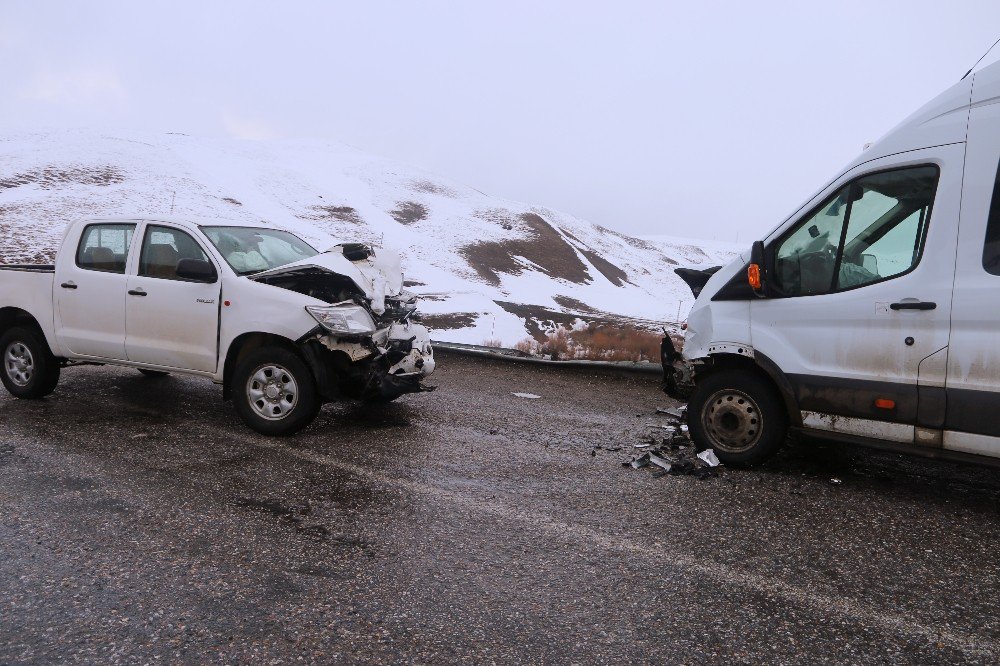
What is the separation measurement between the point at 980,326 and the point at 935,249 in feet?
1.89

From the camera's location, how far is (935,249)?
4.28m

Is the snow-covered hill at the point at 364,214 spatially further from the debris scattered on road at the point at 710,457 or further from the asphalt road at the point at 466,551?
the asphalt road at the point at 466,551

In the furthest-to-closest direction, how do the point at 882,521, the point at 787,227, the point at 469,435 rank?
the point at 469,435, the point at 787,227, the point at 882,521

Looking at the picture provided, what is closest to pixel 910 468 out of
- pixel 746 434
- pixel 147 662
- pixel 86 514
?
pixel 746 434

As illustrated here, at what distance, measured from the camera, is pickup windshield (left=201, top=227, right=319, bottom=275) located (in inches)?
240

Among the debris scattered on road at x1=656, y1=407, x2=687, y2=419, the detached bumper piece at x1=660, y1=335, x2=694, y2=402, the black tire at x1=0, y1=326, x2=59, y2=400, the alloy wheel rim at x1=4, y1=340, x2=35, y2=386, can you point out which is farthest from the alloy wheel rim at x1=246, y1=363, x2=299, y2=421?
the debris scattered on road at x1=656, y1=407, x2=687, y2=419

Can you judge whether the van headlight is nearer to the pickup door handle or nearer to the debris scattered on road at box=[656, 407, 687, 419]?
the debris scattered on road at box=[656, 407, 687, 419]

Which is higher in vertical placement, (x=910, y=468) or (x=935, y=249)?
(x=935, y=249)

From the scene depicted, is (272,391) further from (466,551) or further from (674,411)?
(674,411)

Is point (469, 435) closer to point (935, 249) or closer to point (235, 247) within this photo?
point (235, 247)

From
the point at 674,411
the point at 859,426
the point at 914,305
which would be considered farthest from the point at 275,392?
the point at 914,305

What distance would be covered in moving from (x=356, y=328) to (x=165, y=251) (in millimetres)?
2231

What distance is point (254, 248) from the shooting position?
6.41 meters

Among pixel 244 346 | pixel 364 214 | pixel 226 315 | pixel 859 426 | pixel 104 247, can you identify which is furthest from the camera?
pixel 364 214
